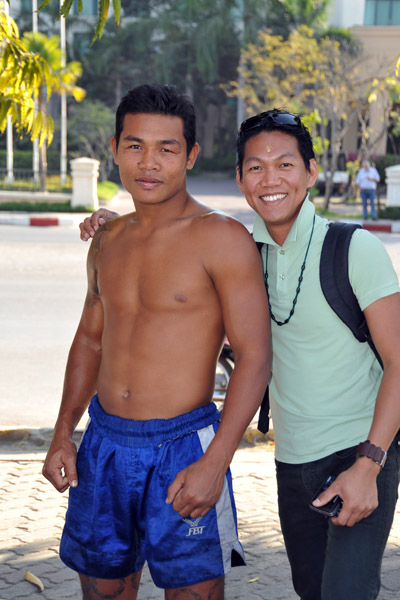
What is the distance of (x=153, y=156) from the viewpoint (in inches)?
106

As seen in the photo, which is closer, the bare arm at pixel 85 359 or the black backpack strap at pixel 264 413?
the black backpack strap at pixel 264 413

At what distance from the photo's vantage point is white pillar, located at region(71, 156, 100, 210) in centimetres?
2436

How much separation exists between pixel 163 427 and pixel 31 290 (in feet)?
31.3

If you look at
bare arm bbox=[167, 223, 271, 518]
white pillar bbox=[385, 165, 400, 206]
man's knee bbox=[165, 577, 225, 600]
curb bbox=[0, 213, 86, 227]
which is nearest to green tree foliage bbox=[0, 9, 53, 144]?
bare arm bbox=[167, 223, 271, 518]

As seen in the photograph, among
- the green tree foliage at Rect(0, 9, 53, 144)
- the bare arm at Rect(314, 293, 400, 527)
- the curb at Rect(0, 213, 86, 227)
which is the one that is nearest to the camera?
the bare arm at Rect(314, 293, 400, 527)

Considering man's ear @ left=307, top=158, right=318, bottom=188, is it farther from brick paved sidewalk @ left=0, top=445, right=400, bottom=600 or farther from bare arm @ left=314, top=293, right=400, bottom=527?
brick paved sidewalk @ left=0, top=445, right=400, bottom=600

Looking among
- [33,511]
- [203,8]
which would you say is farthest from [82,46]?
[33,511]

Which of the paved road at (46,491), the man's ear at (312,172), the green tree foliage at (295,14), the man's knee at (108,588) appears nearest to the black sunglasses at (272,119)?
the man's ear at (312,172)

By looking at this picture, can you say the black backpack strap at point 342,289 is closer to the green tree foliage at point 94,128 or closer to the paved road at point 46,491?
the paved road at point 46,491

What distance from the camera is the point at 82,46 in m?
47.9

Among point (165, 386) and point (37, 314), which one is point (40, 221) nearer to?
point (37, 314)

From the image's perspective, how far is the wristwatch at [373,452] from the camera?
7.85 ft

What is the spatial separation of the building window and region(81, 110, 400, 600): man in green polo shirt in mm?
46023

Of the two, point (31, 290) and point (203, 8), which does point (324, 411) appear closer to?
point (31, 290)
